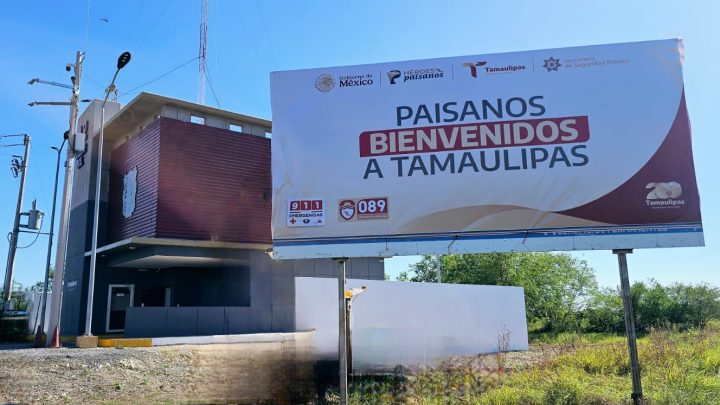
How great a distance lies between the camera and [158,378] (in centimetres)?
1023

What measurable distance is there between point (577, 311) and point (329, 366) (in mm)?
27787

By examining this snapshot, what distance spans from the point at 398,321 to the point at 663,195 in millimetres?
9295

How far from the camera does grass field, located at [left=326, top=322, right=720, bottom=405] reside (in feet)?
24.4

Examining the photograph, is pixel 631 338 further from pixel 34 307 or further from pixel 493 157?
pixel 34 307

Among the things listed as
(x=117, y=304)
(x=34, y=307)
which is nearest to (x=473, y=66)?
(x=117, y=304)

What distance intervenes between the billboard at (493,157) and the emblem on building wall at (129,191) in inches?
630

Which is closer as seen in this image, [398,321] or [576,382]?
[576,382]

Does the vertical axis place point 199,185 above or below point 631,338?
above

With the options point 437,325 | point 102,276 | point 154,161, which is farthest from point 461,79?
point 102,276

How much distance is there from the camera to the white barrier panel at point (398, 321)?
45.9 ft

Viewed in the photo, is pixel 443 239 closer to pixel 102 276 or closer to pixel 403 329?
pixel 403 329

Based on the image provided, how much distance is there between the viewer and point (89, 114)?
25797mm

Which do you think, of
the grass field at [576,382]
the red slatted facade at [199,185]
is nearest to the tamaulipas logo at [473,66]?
the grass field at [576,382]

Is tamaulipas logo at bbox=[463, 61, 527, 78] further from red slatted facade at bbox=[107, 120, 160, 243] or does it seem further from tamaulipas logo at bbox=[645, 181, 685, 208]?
red slatted facade at bbox=[107, 120, 160, 243]
